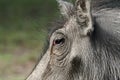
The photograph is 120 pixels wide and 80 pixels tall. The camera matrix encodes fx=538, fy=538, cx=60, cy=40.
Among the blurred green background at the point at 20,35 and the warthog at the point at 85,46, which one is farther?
the blurred green background at the point at 20,35

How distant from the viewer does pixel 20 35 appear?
1564 centimetres

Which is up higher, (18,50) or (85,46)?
(85,46)

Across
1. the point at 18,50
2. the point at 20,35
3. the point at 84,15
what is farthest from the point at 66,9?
the point at 20,35

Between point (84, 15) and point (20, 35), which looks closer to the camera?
point (84, 15)

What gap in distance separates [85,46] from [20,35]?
1072 cm

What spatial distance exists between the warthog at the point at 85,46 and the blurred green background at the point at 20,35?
11.3 feet

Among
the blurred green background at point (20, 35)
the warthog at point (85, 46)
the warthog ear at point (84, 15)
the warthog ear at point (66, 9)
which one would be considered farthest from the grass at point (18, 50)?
the warthog ear at point (84, 15)

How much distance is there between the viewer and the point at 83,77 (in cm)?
502

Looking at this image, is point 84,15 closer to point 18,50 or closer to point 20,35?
point 18,50

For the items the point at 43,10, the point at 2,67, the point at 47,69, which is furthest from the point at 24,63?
the point at 47,69

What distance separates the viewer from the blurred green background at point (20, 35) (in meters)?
11.8

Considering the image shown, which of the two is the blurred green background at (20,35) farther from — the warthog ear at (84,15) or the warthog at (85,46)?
the warthog ear at (84,15)

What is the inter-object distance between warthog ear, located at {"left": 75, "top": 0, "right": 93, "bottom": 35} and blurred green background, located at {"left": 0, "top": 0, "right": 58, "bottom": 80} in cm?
375

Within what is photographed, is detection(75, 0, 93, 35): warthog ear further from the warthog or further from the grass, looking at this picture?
the grass
